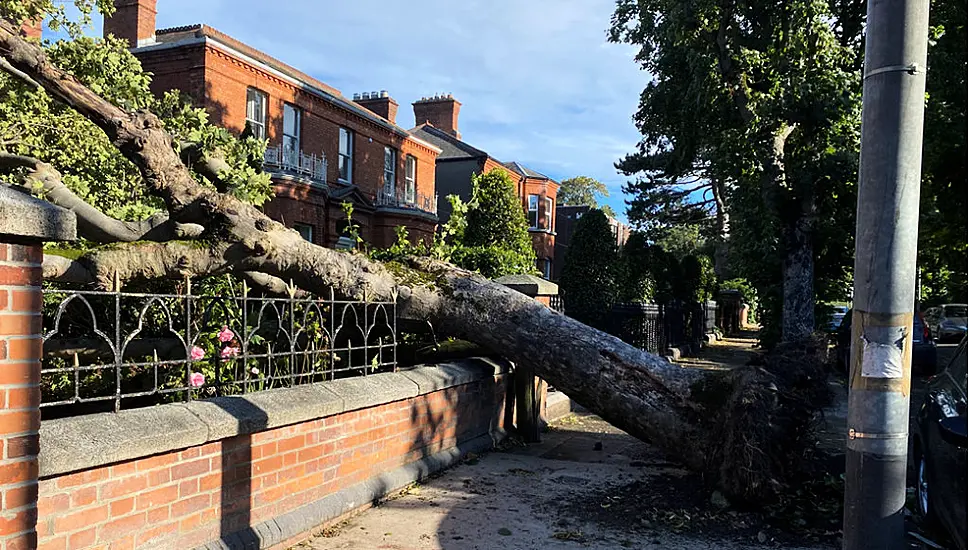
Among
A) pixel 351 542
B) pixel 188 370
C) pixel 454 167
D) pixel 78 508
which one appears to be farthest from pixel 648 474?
pixel 454 167

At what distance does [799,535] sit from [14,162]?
21.6 feet

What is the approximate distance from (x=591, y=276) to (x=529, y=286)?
18.7 feet

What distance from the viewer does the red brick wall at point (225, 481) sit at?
11.3 feet

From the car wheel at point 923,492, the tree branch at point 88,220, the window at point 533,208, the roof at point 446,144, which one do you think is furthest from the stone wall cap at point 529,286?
the window at point 533,208

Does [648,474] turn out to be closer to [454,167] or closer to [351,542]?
[351,542]

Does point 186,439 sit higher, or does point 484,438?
point 186,439

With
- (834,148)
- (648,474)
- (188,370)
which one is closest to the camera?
(188,370)

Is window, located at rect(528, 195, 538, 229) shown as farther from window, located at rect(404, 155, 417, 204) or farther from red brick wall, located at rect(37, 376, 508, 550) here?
red brick wall, located at rect(37, 376, 508, 550)

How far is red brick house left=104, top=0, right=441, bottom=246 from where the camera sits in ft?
68.0

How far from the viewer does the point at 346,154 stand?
26.2 m

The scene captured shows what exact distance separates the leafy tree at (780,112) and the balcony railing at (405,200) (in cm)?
1223

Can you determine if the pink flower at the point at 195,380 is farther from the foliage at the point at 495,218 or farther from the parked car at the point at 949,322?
the parked car at the point at 949,322

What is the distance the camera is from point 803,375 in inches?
242

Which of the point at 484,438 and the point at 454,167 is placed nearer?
the point at 484,438
